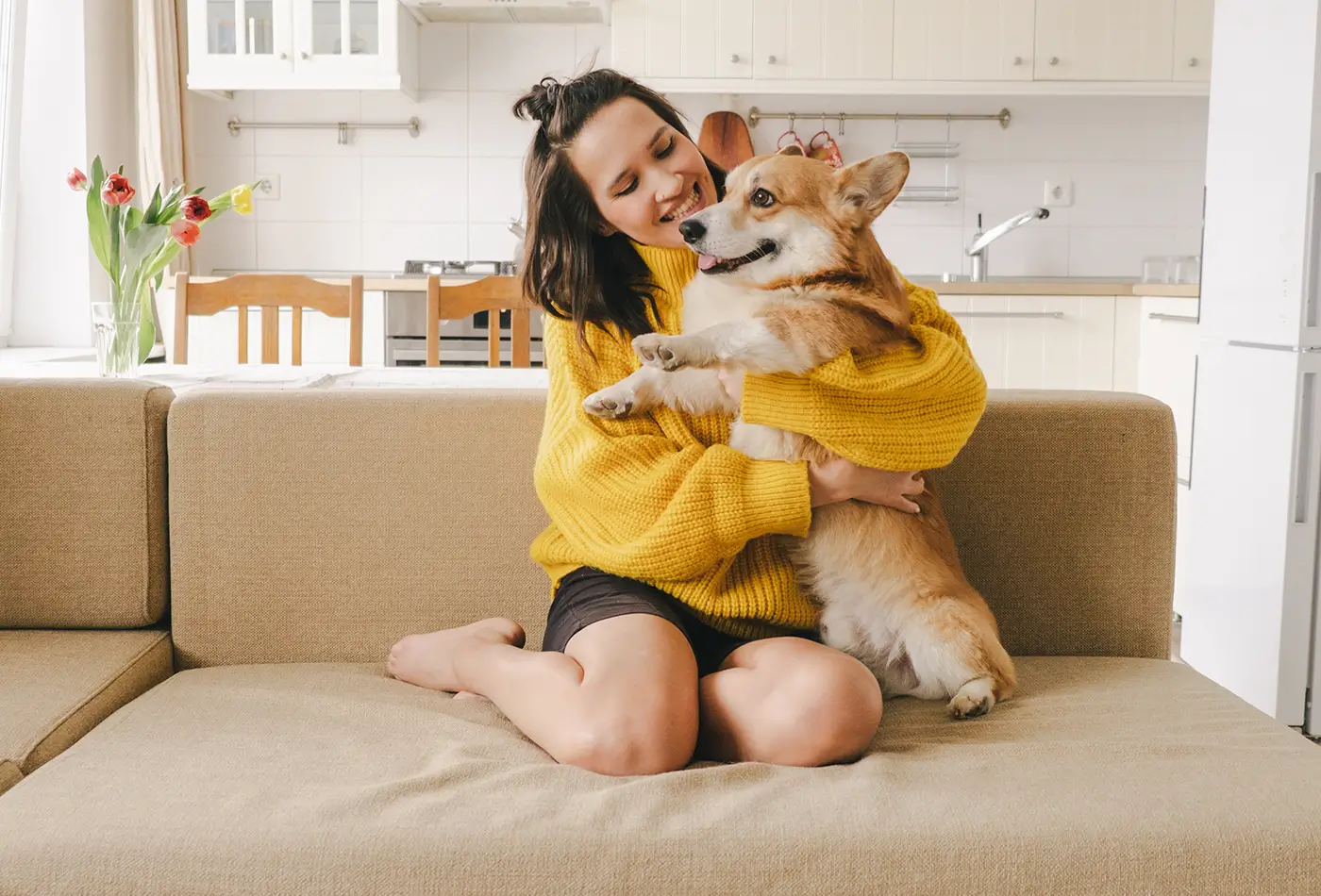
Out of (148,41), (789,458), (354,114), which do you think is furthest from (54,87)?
(789,458)

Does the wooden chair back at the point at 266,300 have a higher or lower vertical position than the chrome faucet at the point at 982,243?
lower

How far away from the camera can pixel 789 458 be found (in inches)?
54.1

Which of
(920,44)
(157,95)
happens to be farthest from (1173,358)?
(157,95)

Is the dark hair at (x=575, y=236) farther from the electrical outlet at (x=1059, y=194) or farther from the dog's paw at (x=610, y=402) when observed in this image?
the electrical outlet at (x=1059, y=194)

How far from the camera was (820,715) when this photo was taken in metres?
1.19

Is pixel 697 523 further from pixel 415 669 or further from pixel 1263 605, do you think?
pixel 1263 605

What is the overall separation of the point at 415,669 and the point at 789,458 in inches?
21.6

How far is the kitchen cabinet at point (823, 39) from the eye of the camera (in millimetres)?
4352

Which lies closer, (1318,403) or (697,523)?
(697,523)

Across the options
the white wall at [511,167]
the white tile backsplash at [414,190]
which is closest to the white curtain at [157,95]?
the white wall at [511,167]

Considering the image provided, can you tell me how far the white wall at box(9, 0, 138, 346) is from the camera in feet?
13.2

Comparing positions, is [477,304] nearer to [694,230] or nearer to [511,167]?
[694,230]

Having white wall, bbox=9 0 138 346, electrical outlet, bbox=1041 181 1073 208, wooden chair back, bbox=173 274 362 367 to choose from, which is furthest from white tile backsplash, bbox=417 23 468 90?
electrical outlet, bbox=1041 181 1073 208

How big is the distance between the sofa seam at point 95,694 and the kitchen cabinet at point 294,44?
316cm
